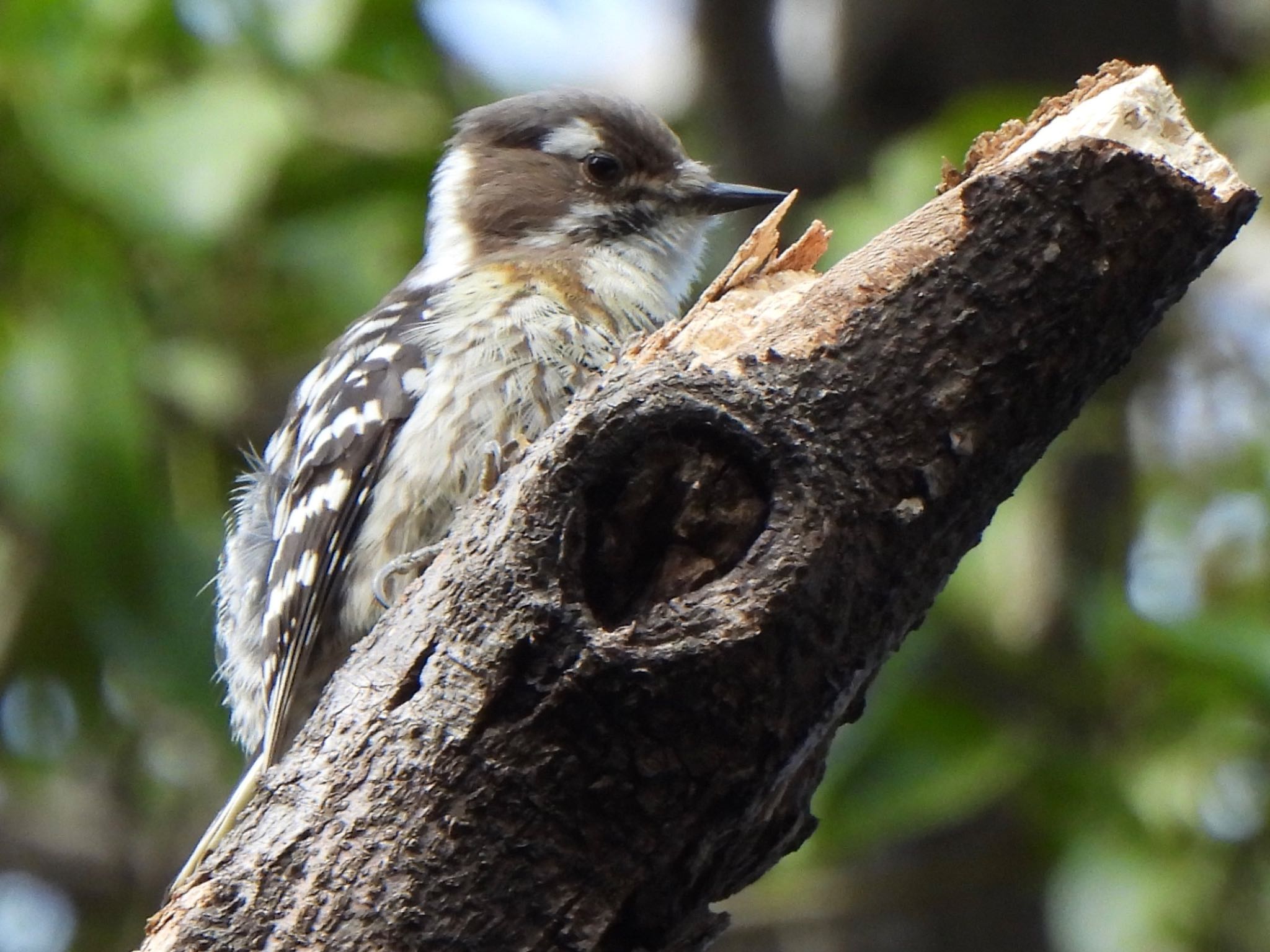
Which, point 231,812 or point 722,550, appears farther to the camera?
point 231,812

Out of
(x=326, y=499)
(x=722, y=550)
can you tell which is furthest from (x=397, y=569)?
(x=722, y=550)

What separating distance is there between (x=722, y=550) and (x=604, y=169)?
259cm

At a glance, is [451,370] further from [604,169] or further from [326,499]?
[604,169]

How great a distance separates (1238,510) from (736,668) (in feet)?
15.8

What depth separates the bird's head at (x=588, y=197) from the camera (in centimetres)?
452

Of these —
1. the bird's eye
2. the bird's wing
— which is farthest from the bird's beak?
the bird's wing

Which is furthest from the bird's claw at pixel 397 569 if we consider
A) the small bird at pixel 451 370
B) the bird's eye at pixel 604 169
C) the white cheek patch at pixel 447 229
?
the bird's eye at pixel 604 169

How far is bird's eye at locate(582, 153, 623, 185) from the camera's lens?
4656mm

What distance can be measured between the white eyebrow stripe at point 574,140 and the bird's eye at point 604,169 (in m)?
0.05

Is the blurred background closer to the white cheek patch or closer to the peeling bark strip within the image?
the white cheek patch

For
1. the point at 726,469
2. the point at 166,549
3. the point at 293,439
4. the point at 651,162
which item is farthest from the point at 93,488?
the point at 726,469

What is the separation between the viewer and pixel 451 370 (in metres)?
3.72

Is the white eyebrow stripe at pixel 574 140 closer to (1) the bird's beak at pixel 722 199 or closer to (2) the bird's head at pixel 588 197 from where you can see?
(2) the bird's head at pixel 588 197

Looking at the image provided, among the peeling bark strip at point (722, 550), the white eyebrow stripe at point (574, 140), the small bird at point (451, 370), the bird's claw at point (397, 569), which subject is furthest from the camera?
the white eyebrow stripe at point (574, 140)
